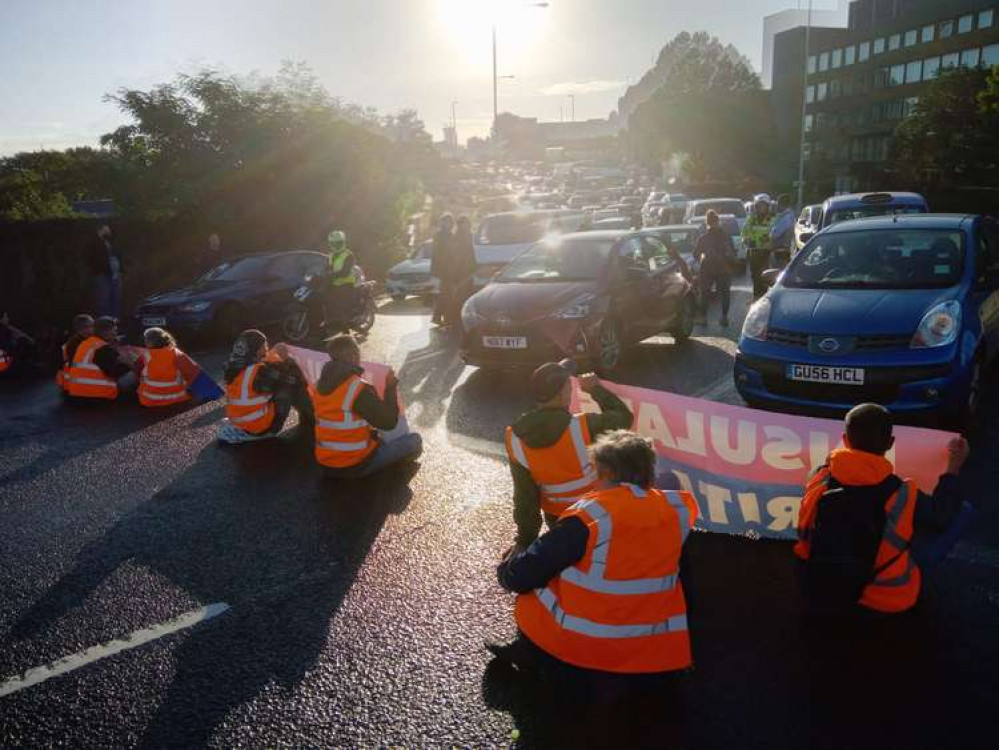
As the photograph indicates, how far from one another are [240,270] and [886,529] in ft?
41.4

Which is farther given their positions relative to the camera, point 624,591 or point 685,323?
point 685,323

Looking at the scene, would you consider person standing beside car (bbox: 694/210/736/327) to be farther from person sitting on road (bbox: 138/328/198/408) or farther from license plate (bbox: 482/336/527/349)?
person sitting on road (bbox: 138/328/198/408)

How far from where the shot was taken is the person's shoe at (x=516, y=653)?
3.38 m

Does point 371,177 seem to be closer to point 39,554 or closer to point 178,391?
point 178,391

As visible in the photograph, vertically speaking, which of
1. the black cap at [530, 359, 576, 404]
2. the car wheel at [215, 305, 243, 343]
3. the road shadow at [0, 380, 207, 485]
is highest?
the black cap at [530, 359, 576, 404]

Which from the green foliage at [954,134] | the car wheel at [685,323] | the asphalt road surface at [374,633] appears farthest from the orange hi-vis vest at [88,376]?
the green foliage at [954,134]

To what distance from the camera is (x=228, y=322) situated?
13.3 metres

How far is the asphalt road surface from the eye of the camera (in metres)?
3.32

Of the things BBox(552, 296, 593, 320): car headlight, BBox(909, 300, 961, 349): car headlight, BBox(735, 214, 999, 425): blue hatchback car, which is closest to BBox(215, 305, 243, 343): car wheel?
BBox(552, 296, 593, 320): car headlight

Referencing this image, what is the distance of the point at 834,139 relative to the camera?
274 feet

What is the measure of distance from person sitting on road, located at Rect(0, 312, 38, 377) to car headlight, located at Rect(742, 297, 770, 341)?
34.8 ft

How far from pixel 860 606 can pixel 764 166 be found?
A: 74463 mm

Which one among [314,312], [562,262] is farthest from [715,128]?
[562,262]

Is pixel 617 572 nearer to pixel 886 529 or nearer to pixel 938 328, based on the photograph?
pixel 886 529
